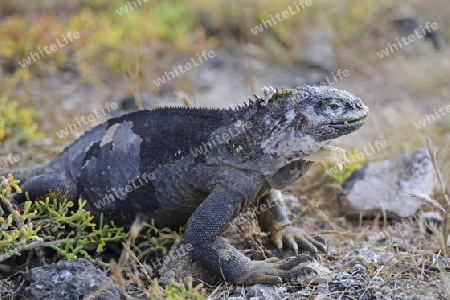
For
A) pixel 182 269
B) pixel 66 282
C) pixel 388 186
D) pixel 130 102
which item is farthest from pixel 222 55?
pixel 66 282

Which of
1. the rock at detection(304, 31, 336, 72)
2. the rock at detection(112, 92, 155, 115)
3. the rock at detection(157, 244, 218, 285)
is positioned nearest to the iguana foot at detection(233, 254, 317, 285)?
the rock at detection(157, 244, 218, 285)

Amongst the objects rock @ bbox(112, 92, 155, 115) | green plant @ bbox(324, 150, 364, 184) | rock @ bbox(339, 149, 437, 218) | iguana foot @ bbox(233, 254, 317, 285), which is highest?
rock @ bbox(112, 92, 155, 115)

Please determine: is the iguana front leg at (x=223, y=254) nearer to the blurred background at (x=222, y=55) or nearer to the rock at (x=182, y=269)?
the rock at (x=182, y=269)

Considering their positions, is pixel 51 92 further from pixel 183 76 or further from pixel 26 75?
pixel 183 76

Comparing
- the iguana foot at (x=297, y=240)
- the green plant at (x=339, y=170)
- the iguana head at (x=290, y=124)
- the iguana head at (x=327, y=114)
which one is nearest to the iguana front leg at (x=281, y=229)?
the iguana foot at (x=297, y=240)

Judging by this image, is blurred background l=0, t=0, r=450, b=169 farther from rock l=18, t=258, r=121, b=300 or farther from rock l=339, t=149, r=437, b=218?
rock l=18, t=258, r=121, b=300

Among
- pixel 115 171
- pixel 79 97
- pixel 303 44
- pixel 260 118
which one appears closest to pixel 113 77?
pixel 79 97

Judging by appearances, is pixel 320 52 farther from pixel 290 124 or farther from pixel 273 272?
pixel 273 272
